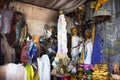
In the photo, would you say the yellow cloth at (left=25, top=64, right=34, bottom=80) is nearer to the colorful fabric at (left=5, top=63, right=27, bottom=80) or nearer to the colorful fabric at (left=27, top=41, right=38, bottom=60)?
the colorful fabric at (left=5, top=63, right=27, bottom=80)

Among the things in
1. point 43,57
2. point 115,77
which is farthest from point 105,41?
point 43,57

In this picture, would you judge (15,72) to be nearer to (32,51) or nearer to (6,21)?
(32,51)

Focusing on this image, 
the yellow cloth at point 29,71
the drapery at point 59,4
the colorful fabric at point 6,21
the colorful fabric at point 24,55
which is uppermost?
the drapery at point 59,4

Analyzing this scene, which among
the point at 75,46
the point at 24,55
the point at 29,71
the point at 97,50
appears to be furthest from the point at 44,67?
the point at 97,50

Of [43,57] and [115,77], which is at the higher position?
[43,57]

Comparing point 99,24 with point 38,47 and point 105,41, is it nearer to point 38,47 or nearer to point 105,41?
point 105,41

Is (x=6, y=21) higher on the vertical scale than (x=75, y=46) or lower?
higher

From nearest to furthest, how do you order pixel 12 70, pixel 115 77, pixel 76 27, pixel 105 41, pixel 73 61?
pixel 115 77 → pixel 12 70 → pixel 105 41 → pixel 73 61 → pixel 76 27

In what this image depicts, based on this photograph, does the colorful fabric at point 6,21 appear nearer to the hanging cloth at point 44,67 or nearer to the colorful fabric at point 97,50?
the hanging cloth at point 44,67

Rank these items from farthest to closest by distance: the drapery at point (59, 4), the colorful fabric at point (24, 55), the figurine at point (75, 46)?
the figurine at point (75, 46)
the drapery at point (59, 4)
the colorful fabric at point (24, 55)

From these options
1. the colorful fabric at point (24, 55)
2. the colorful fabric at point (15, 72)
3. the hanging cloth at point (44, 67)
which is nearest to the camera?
the colorful fabric at point (15, 72)

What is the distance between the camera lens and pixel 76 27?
4.52 m

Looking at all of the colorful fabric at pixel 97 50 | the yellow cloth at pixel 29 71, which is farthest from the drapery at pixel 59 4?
the yellow cloth at pixel 29 71

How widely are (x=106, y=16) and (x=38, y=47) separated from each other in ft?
5.58
